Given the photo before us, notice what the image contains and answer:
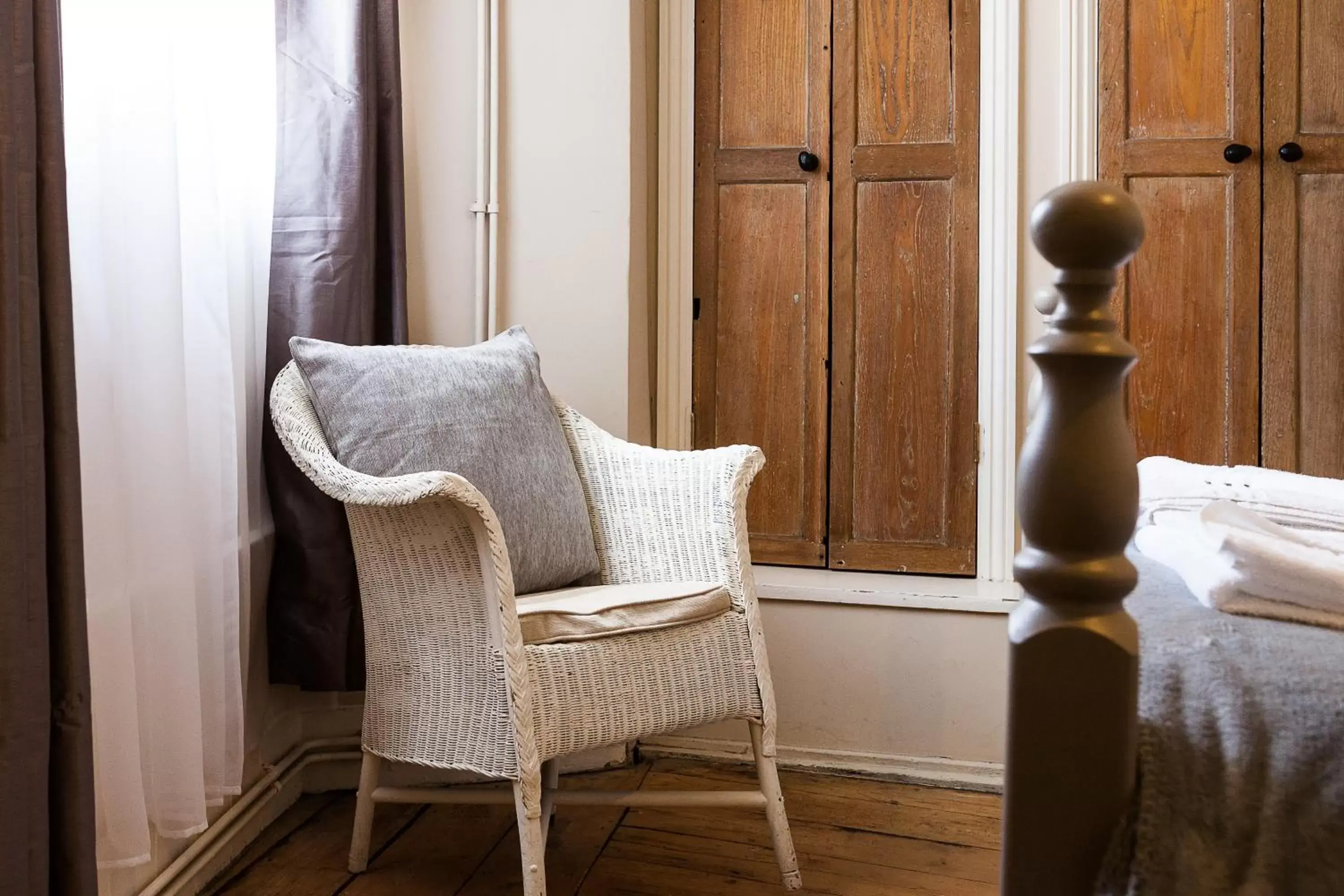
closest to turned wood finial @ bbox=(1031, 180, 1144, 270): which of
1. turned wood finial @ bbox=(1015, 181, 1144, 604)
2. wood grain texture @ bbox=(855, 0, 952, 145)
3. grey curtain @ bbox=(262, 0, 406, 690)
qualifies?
turned wood finial @ bbox=(1015, 181, 1144, 604)

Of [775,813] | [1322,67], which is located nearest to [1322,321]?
[1322,67]

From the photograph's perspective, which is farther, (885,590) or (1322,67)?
(885,590)

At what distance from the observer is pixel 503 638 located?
1.55 m

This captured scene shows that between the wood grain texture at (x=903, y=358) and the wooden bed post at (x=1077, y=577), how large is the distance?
173 centimetres

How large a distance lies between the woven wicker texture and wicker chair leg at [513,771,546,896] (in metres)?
0.01

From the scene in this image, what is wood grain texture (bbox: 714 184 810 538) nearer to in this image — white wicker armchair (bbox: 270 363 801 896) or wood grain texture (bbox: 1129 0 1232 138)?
white wicker armchair (bbox: 270 363 801 896)

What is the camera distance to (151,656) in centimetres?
156

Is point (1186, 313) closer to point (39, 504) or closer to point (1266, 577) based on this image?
point (1266, 577)

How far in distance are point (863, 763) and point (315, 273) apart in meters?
1.51

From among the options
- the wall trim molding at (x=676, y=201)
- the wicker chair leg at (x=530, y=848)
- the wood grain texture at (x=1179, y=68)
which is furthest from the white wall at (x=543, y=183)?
the wood grain texture at (x=1179, y=68)

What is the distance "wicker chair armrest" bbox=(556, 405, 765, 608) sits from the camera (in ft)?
6.12

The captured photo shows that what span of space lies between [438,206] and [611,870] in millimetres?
1386

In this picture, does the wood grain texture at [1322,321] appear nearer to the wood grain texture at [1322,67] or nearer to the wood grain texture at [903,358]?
the wood grain texture at [1322,67]


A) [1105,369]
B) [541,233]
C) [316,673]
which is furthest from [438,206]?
[1105,369]
